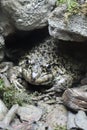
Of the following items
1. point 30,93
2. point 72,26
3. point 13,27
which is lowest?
point 30,93

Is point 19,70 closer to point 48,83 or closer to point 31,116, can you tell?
point 48,83

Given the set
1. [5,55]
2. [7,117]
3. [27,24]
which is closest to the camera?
[7,117]

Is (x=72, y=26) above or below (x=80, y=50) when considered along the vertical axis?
above

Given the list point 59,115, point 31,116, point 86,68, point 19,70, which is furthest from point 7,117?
point 86,68

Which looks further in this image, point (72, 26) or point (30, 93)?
point (30, 93)

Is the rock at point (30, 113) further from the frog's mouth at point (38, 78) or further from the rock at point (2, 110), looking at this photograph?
the frog's mouth at point (38, 78)

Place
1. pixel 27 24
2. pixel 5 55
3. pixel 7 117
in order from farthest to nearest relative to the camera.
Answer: pixel 5 55 < pixel 27 24 < pixel 7 117

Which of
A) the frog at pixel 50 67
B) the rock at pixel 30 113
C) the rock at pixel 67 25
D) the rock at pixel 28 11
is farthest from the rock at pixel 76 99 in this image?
the rock at pixel 28 11
